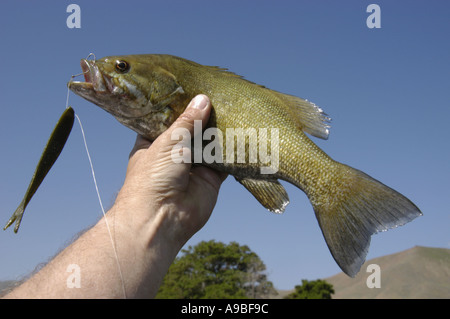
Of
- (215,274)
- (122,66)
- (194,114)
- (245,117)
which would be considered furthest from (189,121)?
(215,274)

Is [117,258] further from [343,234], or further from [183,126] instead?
[343,234]

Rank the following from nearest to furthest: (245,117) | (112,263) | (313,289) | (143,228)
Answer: (112,263)
(143,228)
(245,117)
(313,289)

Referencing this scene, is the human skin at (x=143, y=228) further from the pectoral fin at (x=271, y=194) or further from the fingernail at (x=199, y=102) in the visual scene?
the pectoral fin at (x=271, y=194)

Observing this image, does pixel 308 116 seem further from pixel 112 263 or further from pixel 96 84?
pixel 112 263

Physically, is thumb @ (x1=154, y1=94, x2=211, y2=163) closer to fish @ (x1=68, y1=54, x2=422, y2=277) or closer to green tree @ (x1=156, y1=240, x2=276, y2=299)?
fish @ (x1=68, y1=54, x2=422, y2=277)

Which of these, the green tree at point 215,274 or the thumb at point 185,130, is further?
the green tree at point 215,274

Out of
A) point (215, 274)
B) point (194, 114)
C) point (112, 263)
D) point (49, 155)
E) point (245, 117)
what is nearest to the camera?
point (112, 263)

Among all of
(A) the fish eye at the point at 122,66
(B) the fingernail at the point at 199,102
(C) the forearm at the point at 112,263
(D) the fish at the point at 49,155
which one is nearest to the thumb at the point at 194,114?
(B) the fingernail at the point at 199,102
